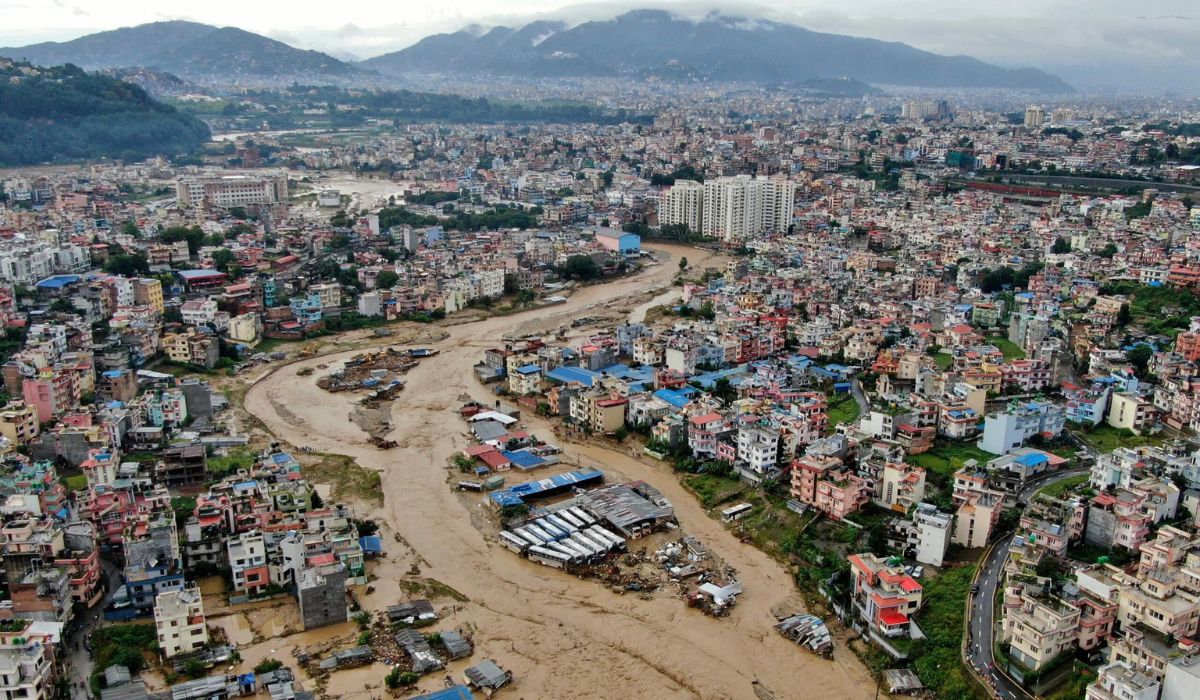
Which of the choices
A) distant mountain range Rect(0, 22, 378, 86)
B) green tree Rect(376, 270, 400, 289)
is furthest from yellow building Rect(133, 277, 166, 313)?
distant mountain range Rect(0, 22, 378, 86)

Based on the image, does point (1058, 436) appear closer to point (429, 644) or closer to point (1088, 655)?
point (1088, 655)

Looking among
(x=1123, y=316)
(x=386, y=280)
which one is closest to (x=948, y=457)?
(x=1123, y=316)

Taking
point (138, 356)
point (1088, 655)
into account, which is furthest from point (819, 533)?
point (138, 356)

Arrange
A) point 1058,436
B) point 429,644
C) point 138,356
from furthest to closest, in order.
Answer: point 138,356, point 1058,436, point 429,644

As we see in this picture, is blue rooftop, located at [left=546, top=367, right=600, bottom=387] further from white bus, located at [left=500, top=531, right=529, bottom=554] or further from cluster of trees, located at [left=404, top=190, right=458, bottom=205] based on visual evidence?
cluster of trees, located at [left=404, top=190, right=458, bottom=205]

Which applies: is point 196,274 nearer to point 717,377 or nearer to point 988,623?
point 717,377
